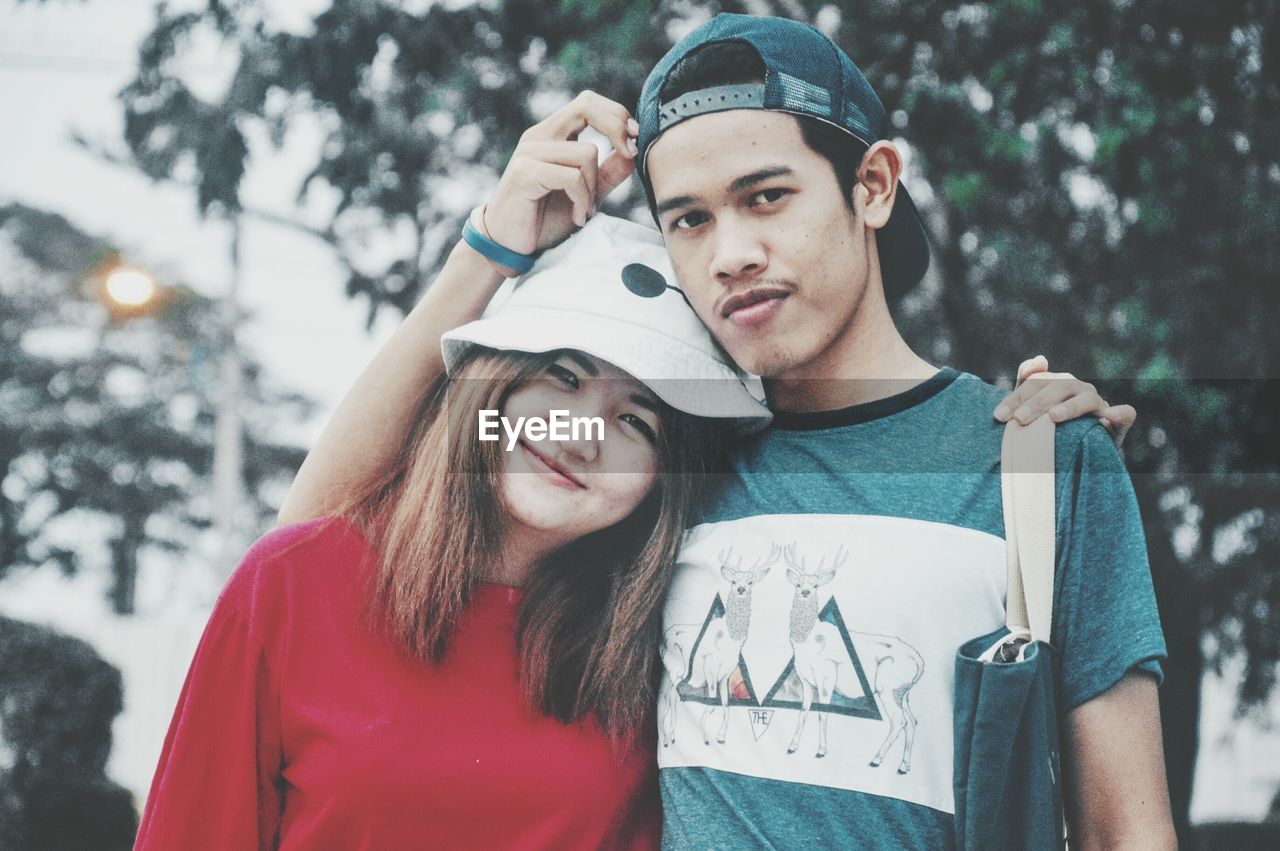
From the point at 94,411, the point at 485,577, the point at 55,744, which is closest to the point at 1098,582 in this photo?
the point at 485,577

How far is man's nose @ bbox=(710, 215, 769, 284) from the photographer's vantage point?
65.4 inches

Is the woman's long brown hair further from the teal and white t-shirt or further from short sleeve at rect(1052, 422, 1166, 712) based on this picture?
short sleeve at rect(1052, 422, 1166, 712)

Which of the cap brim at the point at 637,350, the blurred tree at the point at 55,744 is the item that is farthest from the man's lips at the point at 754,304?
the blurred tree at the point at 55,744

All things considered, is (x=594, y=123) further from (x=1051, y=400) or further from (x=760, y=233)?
(x=1051, y=400)

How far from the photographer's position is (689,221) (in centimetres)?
175

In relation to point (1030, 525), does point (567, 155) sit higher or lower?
higher

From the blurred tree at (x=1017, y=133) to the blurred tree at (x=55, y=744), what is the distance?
143 inches

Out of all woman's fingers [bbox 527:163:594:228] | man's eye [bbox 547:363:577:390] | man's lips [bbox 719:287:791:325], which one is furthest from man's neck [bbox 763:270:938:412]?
woman's fingers [bbox 527:163:594:228]

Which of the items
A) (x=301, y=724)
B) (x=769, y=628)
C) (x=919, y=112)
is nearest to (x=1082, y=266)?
(x=919, y=112)

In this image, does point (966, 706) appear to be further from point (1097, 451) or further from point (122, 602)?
point (122, 602)

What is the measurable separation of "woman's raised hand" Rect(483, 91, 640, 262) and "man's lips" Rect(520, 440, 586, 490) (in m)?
0.40

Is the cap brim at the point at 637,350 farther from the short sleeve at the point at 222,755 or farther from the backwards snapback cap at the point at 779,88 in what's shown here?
the short sleeve at the point at 222,755

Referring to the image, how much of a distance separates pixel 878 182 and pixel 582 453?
0.67 m

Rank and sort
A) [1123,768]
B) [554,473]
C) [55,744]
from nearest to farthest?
1. [1123,768]
2. [554,473]
3. [55,744]
